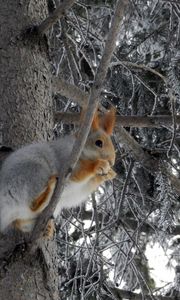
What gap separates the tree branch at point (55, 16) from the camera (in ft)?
8.09

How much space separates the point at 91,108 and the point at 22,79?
0.83m

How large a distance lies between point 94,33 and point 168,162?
1027 millimetres

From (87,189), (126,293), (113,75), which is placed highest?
(113,75)

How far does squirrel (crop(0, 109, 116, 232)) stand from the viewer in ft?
6.59

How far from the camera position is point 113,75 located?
3934 mm

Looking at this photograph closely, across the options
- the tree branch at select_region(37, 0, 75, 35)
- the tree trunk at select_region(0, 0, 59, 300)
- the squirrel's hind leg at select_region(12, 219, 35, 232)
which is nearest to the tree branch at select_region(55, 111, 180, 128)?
the tree trunk at select_region(0, 0, 59, 300)

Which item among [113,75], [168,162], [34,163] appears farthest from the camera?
[113,75]

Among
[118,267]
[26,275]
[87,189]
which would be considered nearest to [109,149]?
[87,189]

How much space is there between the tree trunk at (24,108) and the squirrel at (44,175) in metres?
0.12

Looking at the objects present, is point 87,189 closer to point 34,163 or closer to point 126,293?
point 34,163

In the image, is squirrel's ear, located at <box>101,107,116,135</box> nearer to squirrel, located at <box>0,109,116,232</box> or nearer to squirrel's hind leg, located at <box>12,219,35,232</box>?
squirrel, located at <box>0,109,116,232</box>

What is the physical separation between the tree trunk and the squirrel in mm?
117

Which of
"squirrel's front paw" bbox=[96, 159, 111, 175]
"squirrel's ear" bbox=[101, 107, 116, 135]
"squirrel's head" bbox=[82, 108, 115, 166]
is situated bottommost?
"squirrel's front paw" bbox=[96, 159, 111, 175]

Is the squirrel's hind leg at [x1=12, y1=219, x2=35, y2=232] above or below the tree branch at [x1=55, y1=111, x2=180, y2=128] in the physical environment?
below
